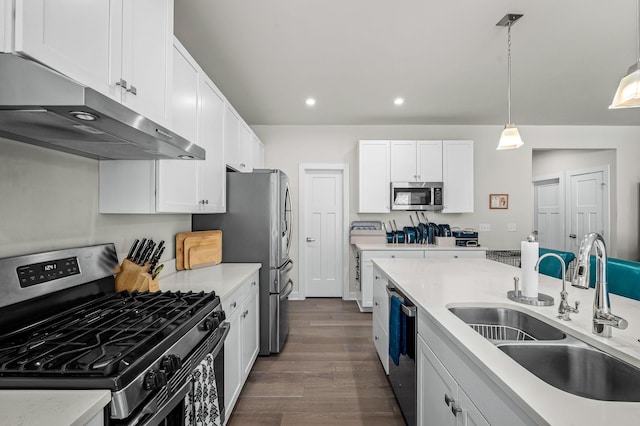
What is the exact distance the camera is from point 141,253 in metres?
1.92

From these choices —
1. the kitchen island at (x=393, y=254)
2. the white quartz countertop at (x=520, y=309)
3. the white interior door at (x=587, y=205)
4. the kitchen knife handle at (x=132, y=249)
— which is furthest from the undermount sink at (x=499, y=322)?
the white interior door at (x=587, y=205)

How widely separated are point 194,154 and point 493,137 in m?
4.78

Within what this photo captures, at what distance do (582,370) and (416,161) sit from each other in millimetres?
3721

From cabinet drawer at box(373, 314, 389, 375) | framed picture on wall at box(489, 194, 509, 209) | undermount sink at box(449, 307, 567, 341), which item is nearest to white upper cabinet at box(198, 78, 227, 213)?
cabinet drawer at box(373, 314, 389, 375)

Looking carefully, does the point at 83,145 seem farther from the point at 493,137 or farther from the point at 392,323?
the point at 493,137

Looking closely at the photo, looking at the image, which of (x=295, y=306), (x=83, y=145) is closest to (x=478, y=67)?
(x=83, y=145)

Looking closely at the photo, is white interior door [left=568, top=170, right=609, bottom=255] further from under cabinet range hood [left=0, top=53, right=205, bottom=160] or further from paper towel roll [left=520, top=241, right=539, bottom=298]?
under cabinet range hood [left=0, top=53, right=205, bottom=160]

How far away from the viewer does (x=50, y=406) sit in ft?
2.45

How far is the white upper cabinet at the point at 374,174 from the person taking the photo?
4.54 meters

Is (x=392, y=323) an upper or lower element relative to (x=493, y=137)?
lower

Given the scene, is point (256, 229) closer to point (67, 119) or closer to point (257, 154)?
point (257, 154)

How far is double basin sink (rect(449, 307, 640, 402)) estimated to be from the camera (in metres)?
0.95

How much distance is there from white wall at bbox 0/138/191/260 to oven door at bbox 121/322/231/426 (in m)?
0.82

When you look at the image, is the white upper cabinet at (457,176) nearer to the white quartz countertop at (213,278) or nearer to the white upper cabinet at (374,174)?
the white upper cabinet at (374,174)
